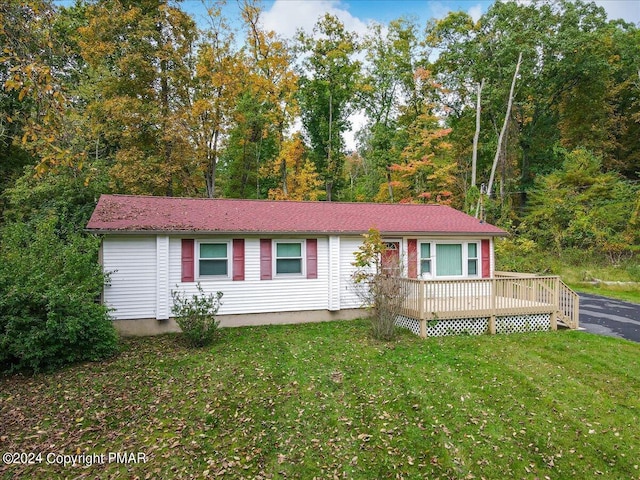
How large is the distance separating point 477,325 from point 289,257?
18.8 ft

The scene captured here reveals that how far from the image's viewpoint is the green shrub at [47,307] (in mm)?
7047

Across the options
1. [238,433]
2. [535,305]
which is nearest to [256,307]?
[238,433]

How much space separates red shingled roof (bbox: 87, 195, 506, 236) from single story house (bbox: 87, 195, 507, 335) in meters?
0.03

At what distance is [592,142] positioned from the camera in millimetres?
26438

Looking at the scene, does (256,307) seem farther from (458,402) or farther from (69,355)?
(458,402)

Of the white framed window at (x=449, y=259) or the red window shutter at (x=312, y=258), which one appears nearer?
the red window shutter at (x=312, y=258)

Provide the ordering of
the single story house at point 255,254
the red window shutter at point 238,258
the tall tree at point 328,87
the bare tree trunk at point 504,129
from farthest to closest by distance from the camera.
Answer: the tall tree at point 328,87 → the bare tree trunk at point 504,129 → the red window shutter at point 238,258 → the single story house at point 255,254

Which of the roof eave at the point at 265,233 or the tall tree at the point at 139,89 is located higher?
the tall tree at the point at 139,89

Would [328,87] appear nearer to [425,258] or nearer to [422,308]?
[425,258]

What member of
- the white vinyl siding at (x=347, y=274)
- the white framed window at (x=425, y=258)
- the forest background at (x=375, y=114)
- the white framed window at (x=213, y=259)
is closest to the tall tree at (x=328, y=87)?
the forest background at (x=375, y=114)

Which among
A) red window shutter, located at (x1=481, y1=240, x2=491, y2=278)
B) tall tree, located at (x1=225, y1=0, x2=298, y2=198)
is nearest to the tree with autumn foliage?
tall tree, located at (x1=225, y1=0, x2=298, y2=198)

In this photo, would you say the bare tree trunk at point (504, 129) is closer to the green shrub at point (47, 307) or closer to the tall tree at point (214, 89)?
the tall tree at point (214, 89)

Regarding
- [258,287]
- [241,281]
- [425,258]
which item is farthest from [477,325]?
[241,281]

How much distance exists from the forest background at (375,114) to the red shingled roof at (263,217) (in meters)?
5.53
